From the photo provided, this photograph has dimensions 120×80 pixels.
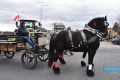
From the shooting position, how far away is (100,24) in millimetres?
6820

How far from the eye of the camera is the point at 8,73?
7.09m

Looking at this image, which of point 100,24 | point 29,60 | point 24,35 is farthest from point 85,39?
point 24,35

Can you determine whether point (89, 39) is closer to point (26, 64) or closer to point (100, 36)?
point (100, 36)

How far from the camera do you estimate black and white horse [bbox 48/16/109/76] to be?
676 centimetres

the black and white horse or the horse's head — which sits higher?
the horse's head

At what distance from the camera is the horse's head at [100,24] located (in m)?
6.79

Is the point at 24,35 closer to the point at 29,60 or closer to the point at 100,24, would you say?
the point at 29,60

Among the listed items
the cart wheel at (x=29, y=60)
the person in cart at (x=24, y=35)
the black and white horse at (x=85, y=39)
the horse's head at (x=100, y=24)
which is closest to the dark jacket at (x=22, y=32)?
the person in cart at (x=24, y=35)

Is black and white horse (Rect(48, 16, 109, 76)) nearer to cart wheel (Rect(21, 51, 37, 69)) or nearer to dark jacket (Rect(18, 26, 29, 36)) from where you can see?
cart wheel (Rect(21, 51, 37, 69))

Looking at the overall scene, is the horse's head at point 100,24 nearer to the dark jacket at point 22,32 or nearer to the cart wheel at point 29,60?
the cart wheel at point 29,60

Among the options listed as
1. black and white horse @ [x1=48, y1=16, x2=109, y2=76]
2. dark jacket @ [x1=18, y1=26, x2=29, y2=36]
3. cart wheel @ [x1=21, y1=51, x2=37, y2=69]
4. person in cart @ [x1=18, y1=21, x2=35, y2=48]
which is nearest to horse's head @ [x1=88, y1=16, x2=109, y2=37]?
black and white horse @ [x1=48, y1=16, x2=109, y2=76]

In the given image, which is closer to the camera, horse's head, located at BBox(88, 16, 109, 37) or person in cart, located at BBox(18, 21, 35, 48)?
horse's head, located at BBox(88, 16, 109, 37)

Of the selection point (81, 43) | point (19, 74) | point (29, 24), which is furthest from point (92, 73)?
point (29, 24)

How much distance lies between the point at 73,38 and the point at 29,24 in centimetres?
1636
